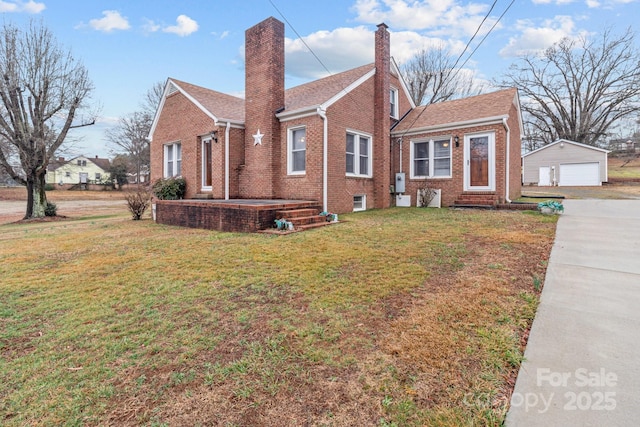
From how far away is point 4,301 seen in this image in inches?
139

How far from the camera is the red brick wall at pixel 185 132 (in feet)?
40.7

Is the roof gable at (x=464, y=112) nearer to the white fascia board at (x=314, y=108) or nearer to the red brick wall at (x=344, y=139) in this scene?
the red brick wall at (x=344, y=139)

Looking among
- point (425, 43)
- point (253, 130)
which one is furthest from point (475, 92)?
point (253, 130)

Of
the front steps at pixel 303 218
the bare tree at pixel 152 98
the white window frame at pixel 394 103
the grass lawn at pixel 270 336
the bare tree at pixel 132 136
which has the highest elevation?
the bare tree at pixel 152 98

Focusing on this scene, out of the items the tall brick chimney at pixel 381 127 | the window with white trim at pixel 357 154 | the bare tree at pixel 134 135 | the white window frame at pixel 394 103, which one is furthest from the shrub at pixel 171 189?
the bare tree at pixel 134 135

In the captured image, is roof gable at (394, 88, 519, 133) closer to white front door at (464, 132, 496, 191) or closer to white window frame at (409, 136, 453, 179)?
white window frame at (409, 136, 453, 179)

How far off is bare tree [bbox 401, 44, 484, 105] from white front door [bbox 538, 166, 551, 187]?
944cm

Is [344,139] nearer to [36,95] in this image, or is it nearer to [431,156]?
[431,156]

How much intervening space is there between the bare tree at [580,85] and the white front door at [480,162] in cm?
2565

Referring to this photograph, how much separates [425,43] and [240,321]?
32213 mm

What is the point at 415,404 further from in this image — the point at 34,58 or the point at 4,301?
the point at 34,58

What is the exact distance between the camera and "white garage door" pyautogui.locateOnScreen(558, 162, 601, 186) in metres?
26.9

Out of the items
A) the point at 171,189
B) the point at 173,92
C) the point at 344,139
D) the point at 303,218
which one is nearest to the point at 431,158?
the point at 344,139

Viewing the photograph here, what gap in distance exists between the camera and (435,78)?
1124 inches
